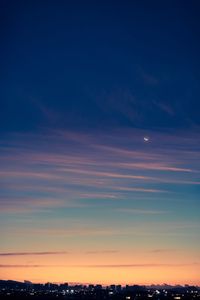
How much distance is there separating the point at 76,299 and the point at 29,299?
28787mm

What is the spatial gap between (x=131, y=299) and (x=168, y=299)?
14.3 metres

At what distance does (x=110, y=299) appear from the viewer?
168875mm

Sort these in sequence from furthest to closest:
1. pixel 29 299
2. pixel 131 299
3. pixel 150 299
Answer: pixel 131 299 → pixel 150 299 → pixel 29 299

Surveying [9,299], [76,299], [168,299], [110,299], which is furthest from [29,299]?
[168,299]

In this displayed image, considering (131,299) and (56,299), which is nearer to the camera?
(56,299)

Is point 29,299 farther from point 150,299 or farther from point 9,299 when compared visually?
point 150,299

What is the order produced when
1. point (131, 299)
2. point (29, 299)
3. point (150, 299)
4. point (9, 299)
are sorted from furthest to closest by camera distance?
point (131, 299), point (150, 299), point (29, 299), point (9, 299)

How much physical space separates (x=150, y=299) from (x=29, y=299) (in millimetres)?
43029

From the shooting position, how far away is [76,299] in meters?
163

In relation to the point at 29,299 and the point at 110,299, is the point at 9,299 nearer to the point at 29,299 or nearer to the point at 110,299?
the point at 29,299

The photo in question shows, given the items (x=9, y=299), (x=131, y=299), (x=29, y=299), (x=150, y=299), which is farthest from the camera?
(x=131, y=299)

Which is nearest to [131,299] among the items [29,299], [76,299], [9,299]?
[76,299]

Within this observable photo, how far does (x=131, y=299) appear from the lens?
162 meters

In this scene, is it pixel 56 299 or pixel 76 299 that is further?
pixel 76 299
